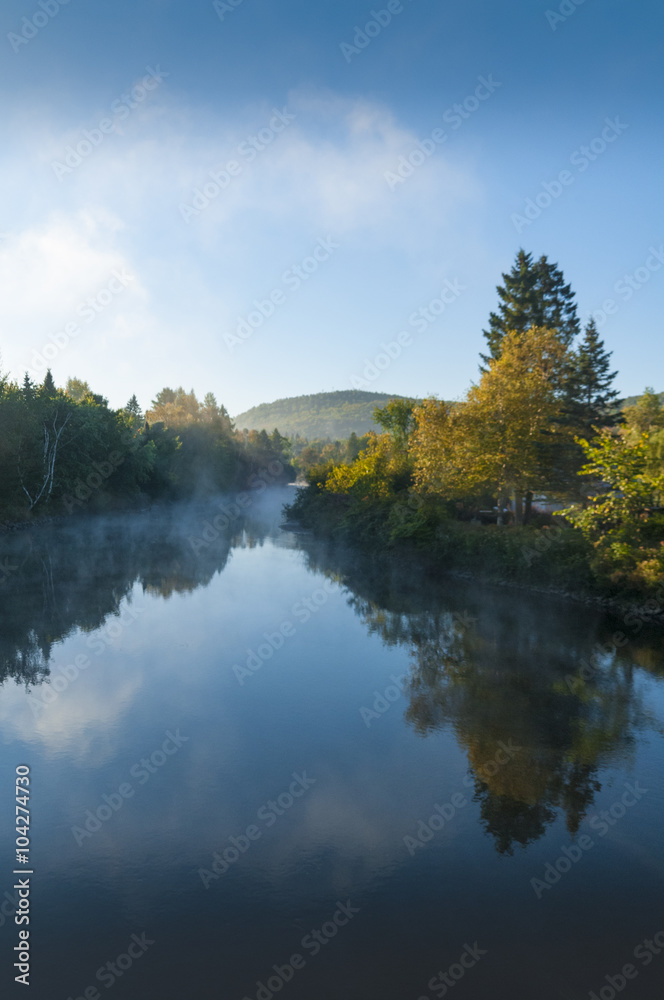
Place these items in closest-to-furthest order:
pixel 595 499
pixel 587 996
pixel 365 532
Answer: pixel 587 996, pixel 595 499, pixel 365 532

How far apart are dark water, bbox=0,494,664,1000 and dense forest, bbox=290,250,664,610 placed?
13.7 ft

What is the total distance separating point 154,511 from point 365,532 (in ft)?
130

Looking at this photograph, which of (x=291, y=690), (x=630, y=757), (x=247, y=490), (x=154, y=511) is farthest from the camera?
(x=247, y=490)

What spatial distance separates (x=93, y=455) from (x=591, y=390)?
4665 centimetres

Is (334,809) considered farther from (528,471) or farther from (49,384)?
(49,384)

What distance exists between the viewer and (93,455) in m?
59.8

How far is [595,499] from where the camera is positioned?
77.5 ft

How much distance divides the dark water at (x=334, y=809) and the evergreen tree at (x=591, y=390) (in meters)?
18.2

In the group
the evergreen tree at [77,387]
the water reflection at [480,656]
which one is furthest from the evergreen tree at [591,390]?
the evergreen tree at [77,387]

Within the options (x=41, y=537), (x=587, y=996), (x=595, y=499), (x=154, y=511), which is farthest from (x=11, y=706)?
(x=154, y=511)

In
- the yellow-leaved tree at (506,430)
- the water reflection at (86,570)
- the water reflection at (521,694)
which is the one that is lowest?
the water reflection at (521,694)

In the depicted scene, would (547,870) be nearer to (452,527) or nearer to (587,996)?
(587,996)

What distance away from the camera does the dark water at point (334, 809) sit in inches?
263

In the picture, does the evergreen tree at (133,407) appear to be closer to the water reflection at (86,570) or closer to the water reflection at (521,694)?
the water reflection at (86,570)
